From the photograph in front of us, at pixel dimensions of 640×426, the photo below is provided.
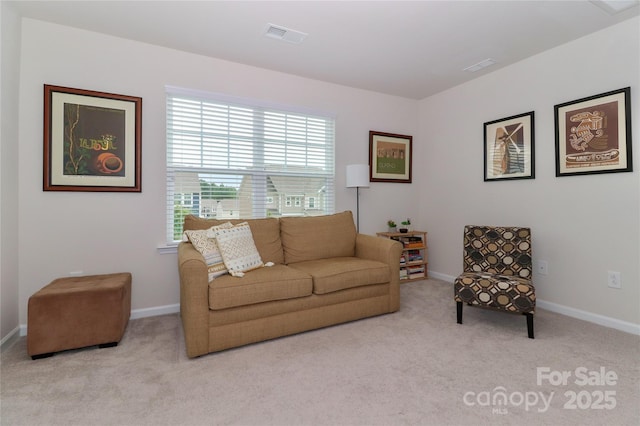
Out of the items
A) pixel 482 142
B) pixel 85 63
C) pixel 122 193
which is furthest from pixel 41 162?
pixel 482 142

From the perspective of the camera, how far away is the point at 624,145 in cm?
258

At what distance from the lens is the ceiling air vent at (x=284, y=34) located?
8.73 ft

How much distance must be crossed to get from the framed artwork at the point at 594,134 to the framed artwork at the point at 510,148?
266 mm

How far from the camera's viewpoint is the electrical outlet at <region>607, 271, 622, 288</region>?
104 inches

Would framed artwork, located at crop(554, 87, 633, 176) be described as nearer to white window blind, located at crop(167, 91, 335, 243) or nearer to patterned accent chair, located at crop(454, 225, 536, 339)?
patterned accent chair, located at crop(454, 225, 536, 339)

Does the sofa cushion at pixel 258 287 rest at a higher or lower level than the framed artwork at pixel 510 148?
lower

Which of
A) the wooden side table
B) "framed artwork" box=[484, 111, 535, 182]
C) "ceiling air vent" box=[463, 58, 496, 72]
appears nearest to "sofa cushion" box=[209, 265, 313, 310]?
the wooden side table

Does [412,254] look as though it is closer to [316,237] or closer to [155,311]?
[316,237]

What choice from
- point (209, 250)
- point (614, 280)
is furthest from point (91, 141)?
point (614, 280)

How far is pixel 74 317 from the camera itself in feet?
7.04

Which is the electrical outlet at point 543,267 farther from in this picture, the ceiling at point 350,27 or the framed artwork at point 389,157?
the ceiling at point 350,27

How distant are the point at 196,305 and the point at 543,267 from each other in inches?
129

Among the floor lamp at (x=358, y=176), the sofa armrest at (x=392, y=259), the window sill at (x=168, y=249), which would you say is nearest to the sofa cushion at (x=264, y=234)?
the window sill at (x=168, y=249)

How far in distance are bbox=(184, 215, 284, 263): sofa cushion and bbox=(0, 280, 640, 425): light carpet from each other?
845mm
